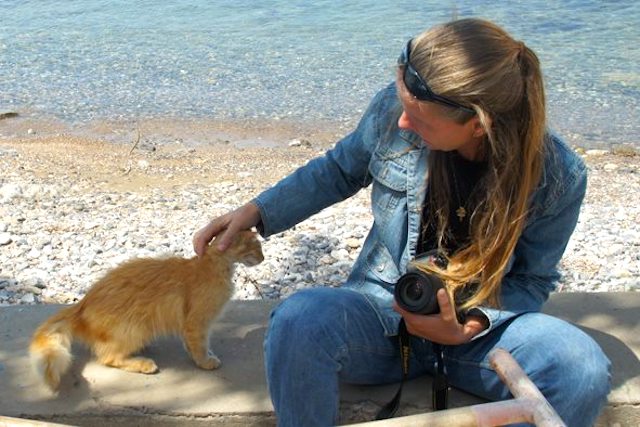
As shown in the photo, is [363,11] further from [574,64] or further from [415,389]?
[415,389]

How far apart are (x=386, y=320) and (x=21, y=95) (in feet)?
32.9

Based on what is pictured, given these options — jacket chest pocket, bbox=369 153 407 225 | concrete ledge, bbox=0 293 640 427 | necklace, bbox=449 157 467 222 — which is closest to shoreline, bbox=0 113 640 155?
concrete ledge, bbox=0 293 640 427

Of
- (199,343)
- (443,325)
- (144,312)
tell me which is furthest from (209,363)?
(443,325)

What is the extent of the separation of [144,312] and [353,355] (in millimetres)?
912

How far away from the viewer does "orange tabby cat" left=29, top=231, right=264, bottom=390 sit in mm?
3121

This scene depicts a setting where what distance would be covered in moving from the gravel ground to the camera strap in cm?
191

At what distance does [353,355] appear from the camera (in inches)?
106

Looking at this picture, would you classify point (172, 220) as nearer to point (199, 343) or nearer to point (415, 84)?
point (199, 343)

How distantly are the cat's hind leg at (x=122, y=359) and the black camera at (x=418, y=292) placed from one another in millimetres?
1093

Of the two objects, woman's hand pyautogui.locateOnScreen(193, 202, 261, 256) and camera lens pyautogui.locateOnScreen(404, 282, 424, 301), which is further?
woman's hand pyautogui.locateOnScreen(193, 202, 261, 256)

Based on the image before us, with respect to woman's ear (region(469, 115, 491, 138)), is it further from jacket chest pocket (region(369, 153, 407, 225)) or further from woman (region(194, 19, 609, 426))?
jacket chest pocket (region(369, 153, 407, 225))

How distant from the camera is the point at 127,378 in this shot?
3.11 metres

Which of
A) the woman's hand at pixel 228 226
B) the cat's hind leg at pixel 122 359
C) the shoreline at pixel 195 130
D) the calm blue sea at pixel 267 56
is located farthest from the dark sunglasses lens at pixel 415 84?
the calm blue sea at pixel 267 56

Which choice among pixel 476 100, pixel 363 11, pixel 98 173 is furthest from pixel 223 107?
pixel 476 100
